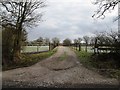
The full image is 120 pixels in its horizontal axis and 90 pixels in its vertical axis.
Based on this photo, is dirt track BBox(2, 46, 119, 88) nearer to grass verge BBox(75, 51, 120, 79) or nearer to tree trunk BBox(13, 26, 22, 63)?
grass verge BBox(75, 51, 120, 79)

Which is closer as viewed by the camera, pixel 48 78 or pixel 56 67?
pixel 48 78

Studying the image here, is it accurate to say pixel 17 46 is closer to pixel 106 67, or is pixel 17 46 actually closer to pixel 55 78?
pixel 106 67

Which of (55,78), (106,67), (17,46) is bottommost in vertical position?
(55,78)

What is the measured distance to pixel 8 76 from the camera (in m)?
15.0

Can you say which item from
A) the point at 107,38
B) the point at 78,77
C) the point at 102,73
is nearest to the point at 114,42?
the point at 107,38

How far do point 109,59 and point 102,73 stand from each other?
15.3 ft

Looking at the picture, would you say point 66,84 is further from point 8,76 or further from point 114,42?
point 114,42

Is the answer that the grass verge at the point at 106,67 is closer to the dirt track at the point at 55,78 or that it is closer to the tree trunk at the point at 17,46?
the dirt track at the point at 55,78

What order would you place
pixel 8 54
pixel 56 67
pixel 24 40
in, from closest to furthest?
1. pixel 56 67
2. pixel 8 54
3. pixel 24 40

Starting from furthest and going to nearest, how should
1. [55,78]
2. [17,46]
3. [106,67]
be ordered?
1. [17,46]
2. [106,67]
3. [55,78]

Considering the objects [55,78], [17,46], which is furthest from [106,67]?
[17,46]

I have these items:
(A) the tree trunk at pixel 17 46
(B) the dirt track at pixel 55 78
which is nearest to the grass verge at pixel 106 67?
(B) the dirt track at pixel 55 78

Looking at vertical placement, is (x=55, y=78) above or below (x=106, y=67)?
below

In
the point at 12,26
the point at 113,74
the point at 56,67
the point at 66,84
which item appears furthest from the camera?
the point at 12,26
